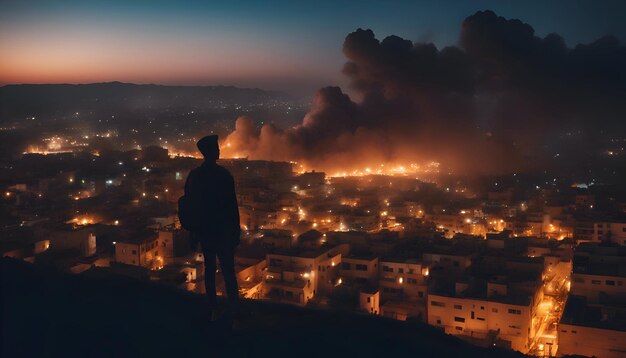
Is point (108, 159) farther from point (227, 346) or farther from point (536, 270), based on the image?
point (227, 346)

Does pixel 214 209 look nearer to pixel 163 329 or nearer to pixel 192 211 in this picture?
pixel 192 211

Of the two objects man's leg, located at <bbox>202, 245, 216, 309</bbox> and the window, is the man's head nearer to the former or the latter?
man's leg, located at <bbox>202, 245, 216, 309</bbox>

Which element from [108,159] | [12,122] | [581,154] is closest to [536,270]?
[108,159]

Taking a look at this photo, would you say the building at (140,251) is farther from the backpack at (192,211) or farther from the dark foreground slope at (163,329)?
the backpack at (192,211)

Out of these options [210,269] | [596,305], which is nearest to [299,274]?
[596,305]

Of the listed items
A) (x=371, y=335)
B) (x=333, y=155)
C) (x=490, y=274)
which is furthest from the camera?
(x=333, y=155)

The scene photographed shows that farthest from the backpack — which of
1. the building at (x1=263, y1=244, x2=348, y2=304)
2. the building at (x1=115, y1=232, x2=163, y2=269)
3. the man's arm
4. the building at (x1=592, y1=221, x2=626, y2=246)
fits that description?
the building at (x1=592, y1=221, x2=626, y2=246)
